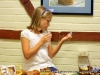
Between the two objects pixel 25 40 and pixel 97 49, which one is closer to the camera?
pixel 25 40

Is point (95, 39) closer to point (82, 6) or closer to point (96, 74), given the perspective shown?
point (82, 6)

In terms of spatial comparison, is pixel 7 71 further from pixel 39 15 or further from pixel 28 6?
pixel 28 6

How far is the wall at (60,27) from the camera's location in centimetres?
236

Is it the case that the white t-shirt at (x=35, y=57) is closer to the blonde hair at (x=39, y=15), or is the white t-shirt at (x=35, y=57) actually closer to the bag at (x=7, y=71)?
the blonde hair at (x=39, y=15)

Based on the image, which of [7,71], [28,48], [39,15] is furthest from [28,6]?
[7,71]

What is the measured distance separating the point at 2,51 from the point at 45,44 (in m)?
0.62

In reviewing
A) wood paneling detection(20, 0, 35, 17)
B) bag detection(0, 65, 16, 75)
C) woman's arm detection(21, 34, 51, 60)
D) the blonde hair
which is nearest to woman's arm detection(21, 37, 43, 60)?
woman's arm detection(21, 34, 51, 60)

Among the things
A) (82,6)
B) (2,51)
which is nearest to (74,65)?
(82,6)

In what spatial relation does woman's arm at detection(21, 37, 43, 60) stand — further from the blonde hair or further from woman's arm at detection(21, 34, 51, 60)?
the blonde hair

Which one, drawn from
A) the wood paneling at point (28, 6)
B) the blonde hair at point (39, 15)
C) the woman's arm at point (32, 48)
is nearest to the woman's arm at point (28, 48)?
the woman's arm at point (32, 48)

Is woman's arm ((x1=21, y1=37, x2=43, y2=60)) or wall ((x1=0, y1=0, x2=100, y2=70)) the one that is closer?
woman's arm ((x1=21, y1=37, x2=43, y2=60))

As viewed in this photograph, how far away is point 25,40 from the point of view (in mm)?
2002

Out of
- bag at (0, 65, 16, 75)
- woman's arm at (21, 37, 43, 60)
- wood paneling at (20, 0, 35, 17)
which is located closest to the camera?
bag at (0, 65, 16, 75)

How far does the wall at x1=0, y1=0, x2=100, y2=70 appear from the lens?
7.74 ft
